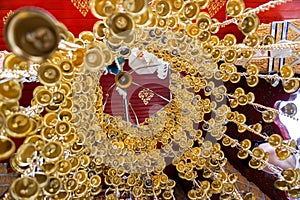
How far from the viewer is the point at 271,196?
263 cm

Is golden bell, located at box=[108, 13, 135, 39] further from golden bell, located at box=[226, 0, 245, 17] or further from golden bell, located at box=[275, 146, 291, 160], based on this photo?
golden bell, located at box=[275, 146, 291, 160]

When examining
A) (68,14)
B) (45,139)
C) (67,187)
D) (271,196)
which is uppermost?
(68,14)

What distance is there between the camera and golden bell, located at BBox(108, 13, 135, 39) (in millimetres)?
674

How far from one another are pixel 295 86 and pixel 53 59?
2.91 ft

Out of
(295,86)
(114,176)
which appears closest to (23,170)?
(114,176)

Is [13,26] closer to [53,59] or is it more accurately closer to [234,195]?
[53,59]

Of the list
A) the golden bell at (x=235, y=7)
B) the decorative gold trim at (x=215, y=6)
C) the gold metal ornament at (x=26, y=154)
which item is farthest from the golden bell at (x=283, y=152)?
the decorative gold trim at (x=215, y=6)

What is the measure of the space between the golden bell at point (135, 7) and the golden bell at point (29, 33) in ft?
0.66

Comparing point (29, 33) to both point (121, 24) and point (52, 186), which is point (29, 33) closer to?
point (121, 24)

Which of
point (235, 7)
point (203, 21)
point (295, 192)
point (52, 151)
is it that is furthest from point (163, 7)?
point (295, 192)

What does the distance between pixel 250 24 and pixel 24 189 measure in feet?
2.63

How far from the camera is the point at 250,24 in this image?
0.93m

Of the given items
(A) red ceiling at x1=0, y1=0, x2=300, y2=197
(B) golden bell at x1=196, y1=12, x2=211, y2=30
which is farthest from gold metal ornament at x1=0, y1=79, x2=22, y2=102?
(A) red ceiling at x1=0, y1=0, x2=300, y2=197

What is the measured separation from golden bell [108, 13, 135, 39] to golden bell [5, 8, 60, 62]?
177 mm
